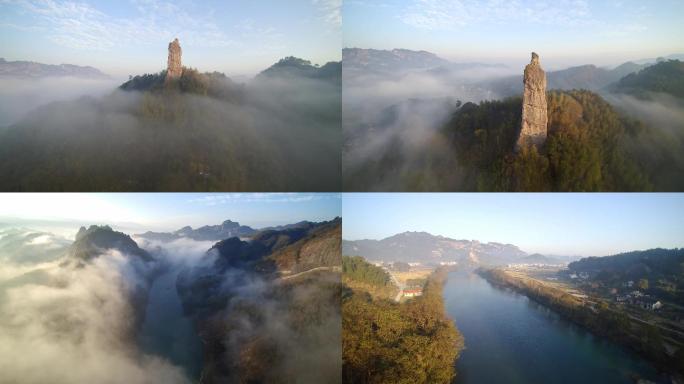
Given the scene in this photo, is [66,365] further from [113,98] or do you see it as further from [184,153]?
[113,98]

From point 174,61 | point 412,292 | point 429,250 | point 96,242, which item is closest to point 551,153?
point 429,250

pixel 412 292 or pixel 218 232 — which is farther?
pixel 412 292

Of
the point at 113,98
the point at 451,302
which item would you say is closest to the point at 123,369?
the point at 113,98

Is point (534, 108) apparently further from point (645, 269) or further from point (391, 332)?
point (391, 332)

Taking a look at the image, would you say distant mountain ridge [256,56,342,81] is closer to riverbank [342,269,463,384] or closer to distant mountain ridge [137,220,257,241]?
distant mountain ridge [137,220,257,241]

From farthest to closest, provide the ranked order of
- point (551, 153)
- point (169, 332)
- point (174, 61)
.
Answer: point (174, 61) < point (169, 332) < point (551, 153)

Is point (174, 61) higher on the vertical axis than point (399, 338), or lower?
higher
